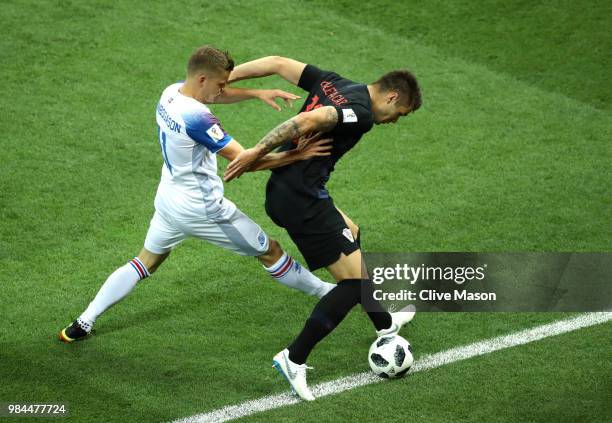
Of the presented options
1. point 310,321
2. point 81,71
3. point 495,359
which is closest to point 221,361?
point 310,321

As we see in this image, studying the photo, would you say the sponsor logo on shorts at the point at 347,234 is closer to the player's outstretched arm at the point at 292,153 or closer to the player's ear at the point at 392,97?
the player's outstretched arm at the point at 292,153

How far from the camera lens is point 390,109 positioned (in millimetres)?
6137

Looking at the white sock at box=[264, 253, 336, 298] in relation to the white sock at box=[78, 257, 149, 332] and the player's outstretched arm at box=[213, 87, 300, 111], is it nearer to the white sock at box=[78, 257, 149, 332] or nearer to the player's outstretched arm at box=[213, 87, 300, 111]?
the white sock at box=[78, 257, 149, 332]

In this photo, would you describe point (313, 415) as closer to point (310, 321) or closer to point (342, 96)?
point (310, 321)

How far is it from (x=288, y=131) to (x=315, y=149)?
314 mm

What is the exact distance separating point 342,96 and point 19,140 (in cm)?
436

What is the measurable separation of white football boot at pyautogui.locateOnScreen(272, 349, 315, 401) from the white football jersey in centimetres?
102

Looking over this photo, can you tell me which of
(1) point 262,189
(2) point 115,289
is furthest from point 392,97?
(1) point 262,189

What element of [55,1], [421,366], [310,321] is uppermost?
[55,1]

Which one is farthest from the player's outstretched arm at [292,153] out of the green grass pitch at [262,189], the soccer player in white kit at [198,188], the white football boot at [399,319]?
the green grass pitch at [262,189]

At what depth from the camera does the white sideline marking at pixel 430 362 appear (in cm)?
589

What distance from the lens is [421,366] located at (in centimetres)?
643

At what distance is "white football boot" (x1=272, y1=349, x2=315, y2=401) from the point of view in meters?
6.01

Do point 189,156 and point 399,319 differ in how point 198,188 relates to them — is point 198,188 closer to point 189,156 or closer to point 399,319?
point 189,156
